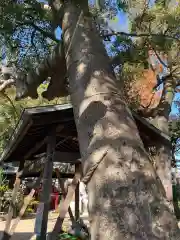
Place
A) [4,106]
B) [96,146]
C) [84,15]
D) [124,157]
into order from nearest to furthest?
[124,157], [96,146], [84,15], [4,106]

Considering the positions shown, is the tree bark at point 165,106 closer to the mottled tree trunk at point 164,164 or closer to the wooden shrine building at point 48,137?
the mottled tree trunk at point 164,164

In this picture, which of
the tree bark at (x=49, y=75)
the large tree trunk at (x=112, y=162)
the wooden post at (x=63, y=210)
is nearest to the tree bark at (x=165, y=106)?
the wooden post at (x=63, y=210)

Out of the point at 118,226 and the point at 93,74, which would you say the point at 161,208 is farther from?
the point at 93,74

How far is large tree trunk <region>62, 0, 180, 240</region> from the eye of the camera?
188 centimetres

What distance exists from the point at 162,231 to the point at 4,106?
13.8 metres

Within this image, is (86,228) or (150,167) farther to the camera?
(86,228)

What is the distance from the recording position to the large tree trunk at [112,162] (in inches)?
74.1

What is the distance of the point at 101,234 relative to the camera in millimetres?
1953

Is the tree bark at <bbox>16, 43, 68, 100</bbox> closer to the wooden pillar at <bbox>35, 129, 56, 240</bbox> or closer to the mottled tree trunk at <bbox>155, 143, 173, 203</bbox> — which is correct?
the wooden pillar at <bbox>35, 129, 56, 240</bbox>

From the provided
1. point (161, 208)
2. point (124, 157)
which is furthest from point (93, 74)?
point (161, 208)

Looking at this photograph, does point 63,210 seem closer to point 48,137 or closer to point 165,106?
point 48,137

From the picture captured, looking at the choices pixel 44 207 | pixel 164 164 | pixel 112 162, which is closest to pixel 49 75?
pixel 44 207

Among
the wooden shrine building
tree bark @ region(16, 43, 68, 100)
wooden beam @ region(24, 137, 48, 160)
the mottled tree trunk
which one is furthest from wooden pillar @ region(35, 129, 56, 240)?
the mottled tree trunk

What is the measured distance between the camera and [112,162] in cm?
212
